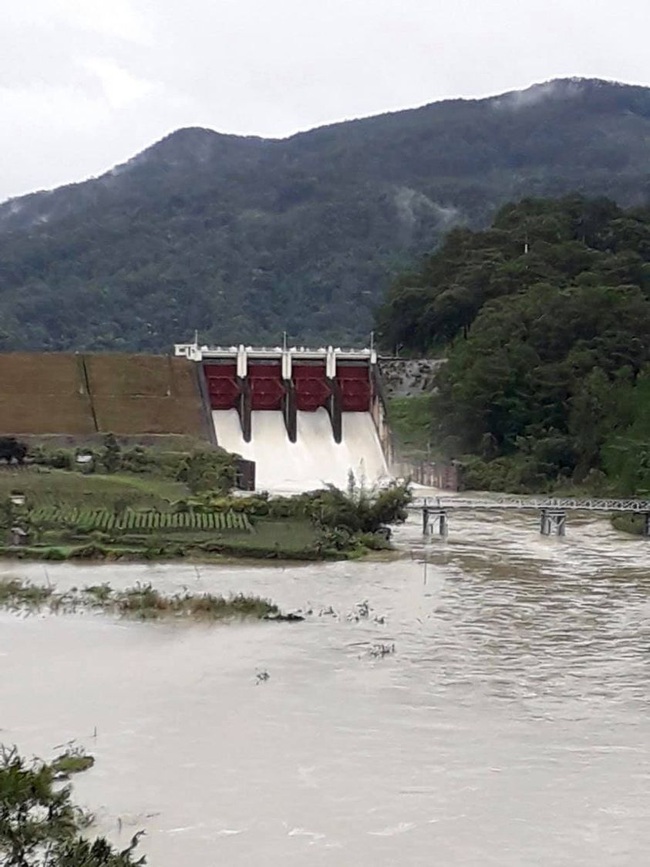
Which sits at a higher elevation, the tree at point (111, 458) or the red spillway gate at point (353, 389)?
the red spillway gate at point (353, 389)

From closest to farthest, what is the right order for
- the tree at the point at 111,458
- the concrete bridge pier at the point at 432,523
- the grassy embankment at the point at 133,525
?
the grassy embankment at the point at 133,525, the concrete bridge pier at the point at 432,523, the tree at the point at 111,458

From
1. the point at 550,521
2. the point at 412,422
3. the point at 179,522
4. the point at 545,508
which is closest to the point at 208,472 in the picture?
the point at 179,522

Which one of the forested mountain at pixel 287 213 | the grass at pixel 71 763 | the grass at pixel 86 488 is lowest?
the grass at pixel 71 763

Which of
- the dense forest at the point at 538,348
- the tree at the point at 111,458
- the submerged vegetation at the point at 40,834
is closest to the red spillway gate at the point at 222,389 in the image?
the dense forest at the point at 538,348

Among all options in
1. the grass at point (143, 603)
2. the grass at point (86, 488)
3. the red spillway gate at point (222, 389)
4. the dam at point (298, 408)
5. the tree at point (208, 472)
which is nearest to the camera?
the grass at point (143, 603)

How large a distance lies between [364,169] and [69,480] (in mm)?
122992

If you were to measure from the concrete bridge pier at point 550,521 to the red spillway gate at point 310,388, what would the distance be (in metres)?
14.7

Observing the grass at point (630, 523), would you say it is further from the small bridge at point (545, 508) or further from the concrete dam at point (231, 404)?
the concrete dam at point (231, 404)

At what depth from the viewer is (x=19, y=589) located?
71.2 feet

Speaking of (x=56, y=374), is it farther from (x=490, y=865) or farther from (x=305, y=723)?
(x=490, y=865)

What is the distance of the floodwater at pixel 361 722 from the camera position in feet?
37.0

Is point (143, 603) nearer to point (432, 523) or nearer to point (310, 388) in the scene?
point (432, 523)

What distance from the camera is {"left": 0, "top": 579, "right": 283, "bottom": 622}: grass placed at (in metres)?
20.3

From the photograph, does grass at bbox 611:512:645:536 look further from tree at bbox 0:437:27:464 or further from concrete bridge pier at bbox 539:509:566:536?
tree at bbox 0:437:27:464
